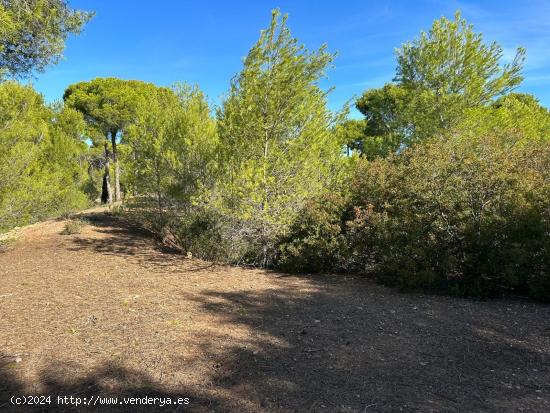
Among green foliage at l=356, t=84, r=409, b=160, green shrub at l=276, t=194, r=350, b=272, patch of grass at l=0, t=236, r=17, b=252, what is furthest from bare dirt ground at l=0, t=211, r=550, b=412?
green foliage at l=356, t=84, r=409, b=160

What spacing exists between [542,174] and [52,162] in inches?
590

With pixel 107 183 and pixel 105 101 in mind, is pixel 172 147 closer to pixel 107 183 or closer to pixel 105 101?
pixel 105 101

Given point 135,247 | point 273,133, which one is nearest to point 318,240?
point 273,133

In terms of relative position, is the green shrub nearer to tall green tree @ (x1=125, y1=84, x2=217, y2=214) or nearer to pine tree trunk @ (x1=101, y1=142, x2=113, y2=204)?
tall green tree @ (x1=125, y1=84, x2=217, y2=214)

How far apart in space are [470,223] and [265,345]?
4272 millimetres

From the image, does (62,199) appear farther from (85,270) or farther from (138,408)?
(138,408)

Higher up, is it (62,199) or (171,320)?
(62,199)

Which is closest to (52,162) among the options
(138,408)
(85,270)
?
(85,270)

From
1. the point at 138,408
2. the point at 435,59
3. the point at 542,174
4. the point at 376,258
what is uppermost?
the point at 435,59

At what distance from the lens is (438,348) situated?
3.89 metres

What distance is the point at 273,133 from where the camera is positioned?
7.98 meters

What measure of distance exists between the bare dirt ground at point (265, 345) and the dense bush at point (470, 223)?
473mm

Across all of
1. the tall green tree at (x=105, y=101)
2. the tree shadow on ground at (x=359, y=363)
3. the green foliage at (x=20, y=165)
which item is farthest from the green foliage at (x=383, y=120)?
the tall green tree at (x=105, y=101)

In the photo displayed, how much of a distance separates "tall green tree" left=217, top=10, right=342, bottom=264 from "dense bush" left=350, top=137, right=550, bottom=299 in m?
1.82
